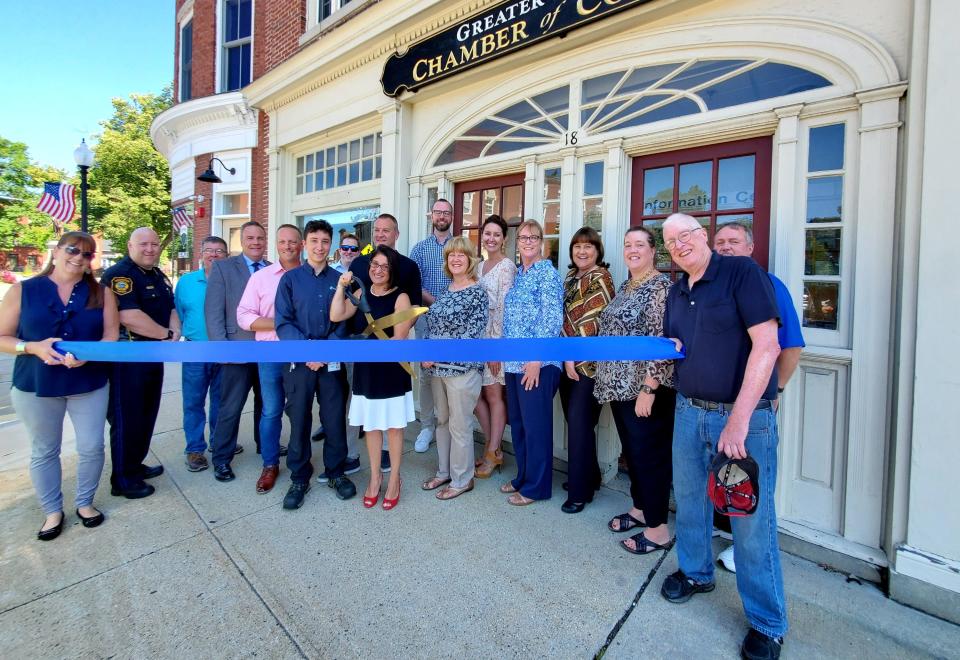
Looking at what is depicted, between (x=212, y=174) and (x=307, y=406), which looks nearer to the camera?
(x=307, y=406)

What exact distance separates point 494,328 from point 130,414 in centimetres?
272

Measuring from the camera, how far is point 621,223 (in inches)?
139

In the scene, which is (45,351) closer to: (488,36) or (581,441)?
(581,441)

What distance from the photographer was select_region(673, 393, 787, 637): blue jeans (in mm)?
1883

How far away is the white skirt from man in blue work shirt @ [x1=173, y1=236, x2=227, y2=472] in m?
1.46

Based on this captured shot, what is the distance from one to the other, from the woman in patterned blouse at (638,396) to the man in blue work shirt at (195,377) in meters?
3.17

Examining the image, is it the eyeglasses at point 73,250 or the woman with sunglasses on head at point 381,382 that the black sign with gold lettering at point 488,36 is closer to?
the woman with sunglasses on head at point 381,382

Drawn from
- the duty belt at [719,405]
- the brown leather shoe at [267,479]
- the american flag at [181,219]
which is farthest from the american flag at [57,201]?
the duty belt at [719,405]

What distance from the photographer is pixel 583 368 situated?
298 cm

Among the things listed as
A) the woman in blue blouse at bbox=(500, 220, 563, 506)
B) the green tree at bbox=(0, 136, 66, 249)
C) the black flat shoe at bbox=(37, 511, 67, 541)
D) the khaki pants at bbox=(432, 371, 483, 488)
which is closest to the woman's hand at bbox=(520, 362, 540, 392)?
the woman in blue blouse at bbox=(500, 220, 563, 506)

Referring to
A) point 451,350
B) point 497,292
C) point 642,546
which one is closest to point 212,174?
point 497,292

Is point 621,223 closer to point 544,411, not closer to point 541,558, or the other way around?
point 544,411

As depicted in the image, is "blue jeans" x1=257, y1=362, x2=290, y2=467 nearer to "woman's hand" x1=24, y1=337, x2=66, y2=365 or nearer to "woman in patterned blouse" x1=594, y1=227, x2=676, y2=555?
"woman's hand" x1=24, y1=337, x2=66, y2=365

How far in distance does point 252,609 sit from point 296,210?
5817mm
